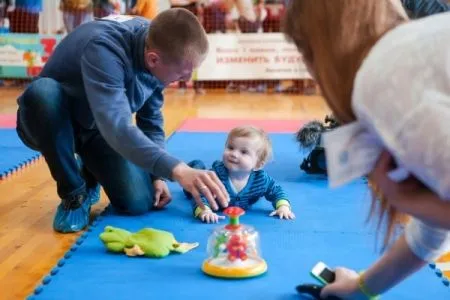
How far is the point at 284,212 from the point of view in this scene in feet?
7.64

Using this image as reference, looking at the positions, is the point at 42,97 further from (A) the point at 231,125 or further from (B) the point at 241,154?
(A) the point at 231,125

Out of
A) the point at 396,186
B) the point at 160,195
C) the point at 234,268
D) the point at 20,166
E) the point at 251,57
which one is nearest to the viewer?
the point at 396,186

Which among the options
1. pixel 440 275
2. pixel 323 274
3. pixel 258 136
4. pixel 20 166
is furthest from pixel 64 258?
pixel 20 166

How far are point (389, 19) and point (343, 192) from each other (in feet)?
5.71

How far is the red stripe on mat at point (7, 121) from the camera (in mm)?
4504

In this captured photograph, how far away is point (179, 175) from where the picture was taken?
176 cm

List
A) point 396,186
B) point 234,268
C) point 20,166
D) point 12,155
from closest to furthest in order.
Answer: point 396,186 → point 234,268 → point 20,166 → point 12,155

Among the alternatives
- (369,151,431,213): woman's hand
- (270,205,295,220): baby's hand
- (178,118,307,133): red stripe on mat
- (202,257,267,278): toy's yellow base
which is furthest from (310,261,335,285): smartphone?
(178,118,307,133): red stripe on mat

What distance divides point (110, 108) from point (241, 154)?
23.1 inches

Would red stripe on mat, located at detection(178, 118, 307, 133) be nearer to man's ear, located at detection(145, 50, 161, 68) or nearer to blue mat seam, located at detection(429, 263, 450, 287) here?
man's ear, located at detection(145, 50, 161, 68)

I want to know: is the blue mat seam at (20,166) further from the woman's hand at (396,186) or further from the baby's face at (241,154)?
the woman's hand at (396,186)

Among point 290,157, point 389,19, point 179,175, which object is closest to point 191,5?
point 290,157

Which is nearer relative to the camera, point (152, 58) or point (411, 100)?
point (411, 100)

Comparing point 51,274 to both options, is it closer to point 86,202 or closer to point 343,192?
point 86,202
